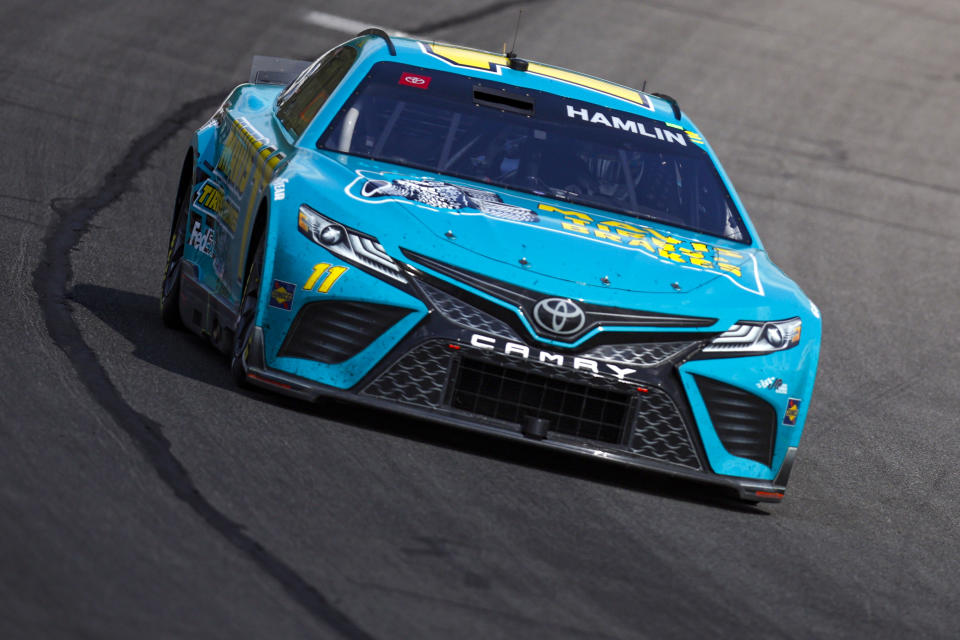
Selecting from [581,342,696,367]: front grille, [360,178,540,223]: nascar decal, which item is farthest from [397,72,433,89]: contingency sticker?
[581,342,696,367]: front grille

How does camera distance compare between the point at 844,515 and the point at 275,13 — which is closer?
the point at 844,515

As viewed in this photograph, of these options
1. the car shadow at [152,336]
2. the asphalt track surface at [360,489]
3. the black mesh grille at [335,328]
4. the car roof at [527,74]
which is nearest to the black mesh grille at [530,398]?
the asphalt track surface at [360,489]

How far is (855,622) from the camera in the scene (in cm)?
541

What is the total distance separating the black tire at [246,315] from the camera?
21.9ft

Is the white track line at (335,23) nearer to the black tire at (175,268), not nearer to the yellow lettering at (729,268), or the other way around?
the black tire at (175,268)

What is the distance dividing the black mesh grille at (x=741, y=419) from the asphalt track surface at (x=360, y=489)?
0.26 m

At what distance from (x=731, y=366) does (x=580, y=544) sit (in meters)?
1.23

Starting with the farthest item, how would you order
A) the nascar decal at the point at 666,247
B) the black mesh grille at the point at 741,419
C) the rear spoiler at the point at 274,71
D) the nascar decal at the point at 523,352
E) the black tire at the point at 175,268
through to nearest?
the rear spoiler at the point at 274,71 → the black tire at the point at 175,268 → the nascar decal at the point at 666,247 → the black mesh grille at the point at 741,419 → the nascar decal at the point at 523,352

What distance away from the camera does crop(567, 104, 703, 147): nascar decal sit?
7.99 meters

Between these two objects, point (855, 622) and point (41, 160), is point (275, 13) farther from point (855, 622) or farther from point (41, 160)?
point (855, 622)

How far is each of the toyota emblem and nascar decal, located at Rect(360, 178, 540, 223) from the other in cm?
58

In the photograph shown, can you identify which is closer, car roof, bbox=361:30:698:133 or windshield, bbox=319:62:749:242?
windshield, bbox=319:62:749:242

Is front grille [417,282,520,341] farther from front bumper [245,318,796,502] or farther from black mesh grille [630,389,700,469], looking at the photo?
black mesh grille [630,389,700,469]

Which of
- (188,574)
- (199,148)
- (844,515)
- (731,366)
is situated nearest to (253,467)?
(188,574)
